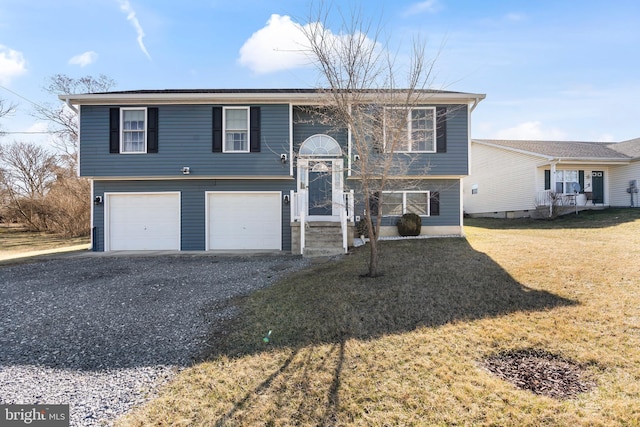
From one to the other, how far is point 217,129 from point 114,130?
3620mm

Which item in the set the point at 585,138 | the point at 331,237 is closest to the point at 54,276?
the point at 331,237

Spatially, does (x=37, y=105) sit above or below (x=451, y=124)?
above

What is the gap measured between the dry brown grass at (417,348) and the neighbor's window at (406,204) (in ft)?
16.9

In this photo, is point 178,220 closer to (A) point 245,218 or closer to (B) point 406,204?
(A) point 245,218

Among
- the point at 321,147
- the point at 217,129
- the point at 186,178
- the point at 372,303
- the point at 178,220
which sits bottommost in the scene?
the point at 372,303

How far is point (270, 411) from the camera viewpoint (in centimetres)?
258

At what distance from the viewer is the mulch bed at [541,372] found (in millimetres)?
2648

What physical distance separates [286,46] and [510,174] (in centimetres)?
1851

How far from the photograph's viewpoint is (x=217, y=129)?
1073 centimetres

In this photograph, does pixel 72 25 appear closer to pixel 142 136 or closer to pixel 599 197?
pixel 142 136

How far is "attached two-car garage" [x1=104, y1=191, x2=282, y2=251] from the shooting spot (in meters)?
11.1

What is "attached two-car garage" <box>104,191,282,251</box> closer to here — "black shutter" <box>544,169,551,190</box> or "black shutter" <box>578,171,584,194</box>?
"black shutter" <box>544,169,551,190</box>

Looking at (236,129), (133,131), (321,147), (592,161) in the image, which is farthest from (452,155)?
(592,161)

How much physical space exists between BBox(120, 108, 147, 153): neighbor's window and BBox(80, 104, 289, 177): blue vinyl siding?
338 millimetres
